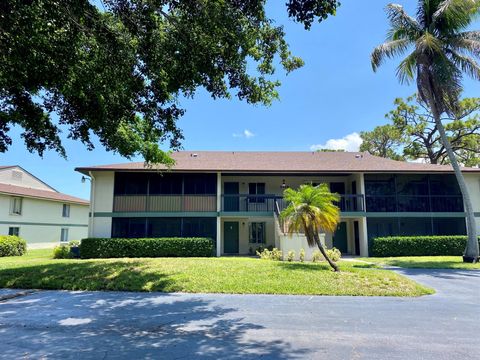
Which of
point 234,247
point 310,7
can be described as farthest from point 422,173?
point 310,7

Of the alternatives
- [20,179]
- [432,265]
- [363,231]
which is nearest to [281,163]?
[363,231]

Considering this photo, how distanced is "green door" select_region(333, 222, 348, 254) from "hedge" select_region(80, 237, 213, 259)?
8762 millimetres

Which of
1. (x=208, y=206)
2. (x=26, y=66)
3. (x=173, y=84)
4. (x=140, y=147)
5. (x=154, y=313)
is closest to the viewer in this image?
(x=154, y=313)

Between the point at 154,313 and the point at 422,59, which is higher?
the point at 422,59

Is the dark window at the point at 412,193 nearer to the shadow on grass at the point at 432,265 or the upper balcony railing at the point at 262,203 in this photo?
the upper balcony railing at the point at 262,203

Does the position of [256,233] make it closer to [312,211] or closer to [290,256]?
[290,256]

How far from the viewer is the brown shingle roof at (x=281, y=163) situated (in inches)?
786

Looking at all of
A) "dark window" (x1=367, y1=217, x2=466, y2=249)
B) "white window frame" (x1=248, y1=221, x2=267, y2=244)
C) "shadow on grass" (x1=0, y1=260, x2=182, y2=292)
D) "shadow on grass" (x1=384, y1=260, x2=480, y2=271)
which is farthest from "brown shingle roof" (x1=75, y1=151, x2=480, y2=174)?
"shadow on grass" (x1=0, y1=260, x2=182, y2=292)

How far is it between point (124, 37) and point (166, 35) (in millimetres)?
972

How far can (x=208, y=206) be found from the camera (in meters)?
Result: 19.8

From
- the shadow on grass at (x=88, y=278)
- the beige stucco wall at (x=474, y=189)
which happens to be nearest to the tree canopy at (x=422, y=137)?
the beige stucco wall at (x=474, y=189)

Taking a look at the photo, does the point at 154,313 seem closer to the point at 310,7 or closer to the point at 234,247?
the point at 310,7

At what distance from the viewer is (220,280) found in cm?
1042

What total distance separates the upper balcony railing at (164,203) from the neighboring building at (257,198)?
6 cm
